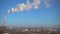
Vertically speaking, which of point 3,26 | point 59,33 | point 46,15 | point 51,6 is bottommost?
point 59,33

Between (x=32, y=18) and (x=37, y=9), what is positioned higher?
(x=37, y=9)

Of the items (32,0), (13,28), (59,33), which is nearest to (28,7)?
(32,0)

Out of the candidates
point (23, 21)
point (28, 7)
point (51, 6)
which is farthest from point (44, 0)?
point (23, 21)

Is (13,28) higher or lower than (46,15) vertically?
lower

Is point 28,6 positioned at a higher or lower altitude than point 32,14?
higher

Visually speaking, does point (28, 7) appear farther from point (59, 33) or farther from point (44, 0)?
point (59, 33)

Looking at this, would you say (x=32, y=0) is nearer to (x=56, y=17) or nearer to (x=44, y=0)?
(x=44, y=0)
